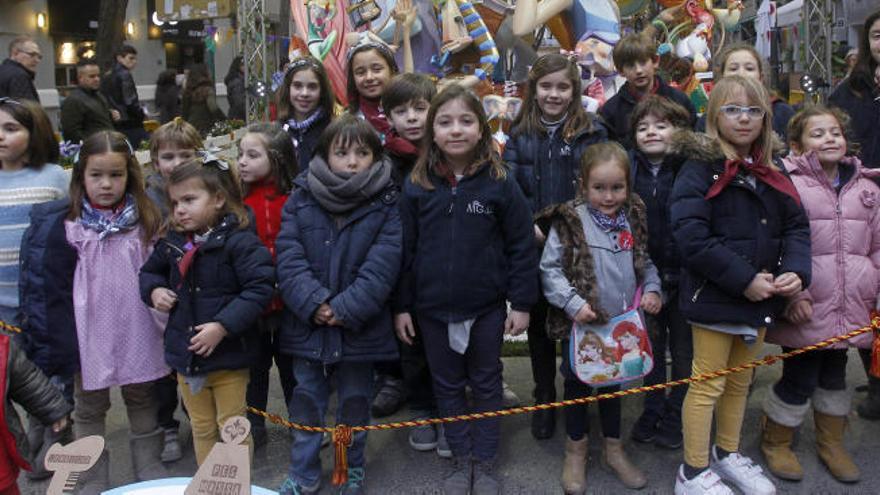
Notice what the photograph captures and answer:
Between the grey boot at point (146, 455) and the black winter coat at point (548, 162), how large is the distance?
209cm

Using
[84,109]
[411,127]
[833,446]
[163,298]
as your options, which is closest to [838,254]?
Answer: [833,446]

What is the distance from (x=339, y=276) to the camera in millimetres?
3617

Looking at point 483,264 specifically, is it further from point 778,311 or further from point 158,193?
point 158,193

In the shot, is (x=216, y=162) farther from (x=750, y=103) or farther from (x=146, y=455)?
(x=750, y=103)

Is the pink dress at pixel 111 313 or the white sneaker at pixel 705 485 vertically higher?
the pink dress at pixel 111 313

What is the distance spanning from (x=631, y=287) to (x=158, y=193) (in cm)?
231

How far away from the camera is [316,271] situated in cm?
364

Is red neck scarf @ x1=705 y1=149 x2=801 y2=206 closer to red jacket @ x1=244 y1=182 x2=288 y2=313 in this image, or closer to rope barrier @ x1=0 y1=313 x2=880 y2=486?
rope barrier @ x1=0 y1=313 x2=880 y2=486

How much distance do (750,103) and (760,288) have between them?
78cm

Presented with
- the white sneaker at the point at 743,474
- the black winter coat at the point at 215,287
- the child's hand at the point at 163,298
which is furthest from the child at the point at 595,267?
the child's hand at the point at 163,298

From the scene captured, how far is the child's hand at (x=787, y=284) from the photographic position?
346 centimetres

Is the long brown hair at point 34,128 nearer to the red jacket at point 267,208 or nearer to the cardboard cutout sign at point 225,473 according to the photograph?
the red jacket at point 267,208

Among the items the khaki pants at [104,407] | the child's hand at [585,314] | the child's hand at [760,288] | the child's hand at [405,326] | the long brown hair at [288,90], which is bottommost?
the khaki pants at [104,407]

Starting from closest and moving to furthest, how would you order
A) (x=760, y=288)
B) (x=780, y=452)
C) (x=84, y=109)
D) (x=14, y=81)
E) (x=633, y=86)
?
(x=760, y=288)
(x=780, y=452)
(x=633, y=86)
(x=14, y=81)
(x=84, y=109)
